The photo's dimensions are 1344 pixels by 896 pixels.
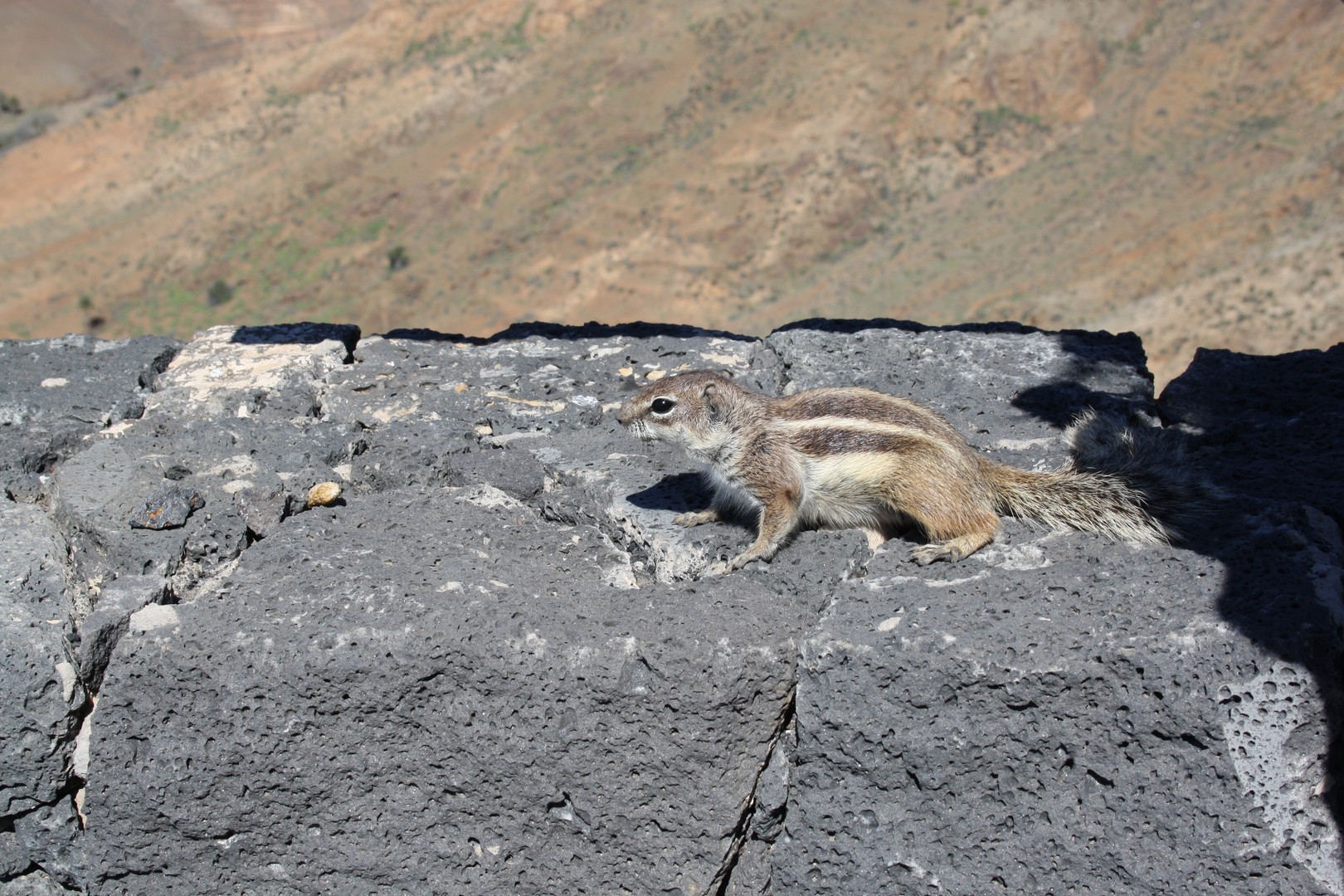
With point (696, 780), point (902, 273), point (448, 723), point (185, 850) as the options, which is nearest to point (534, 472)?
point (448, 723)

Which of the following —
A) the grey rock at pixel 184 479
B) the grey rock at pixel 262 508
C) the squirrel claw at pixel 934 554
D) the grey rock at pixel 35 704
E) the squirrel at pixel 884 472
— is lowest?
the grey rock at pixel 35 704

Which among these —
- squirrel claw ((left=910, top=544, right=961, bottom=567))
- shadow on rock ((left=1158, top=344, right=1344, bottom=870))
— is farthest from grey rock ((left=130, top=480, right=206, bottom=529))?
shadow on rock ((left=1158, top=344, right=1344, bottom=870))

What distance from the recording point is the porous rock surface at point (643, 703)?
8.85ft

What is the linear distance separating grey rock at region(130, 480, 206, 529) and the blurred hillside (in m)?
14.5

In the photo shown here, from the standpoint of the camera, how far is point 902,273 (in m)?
21.1

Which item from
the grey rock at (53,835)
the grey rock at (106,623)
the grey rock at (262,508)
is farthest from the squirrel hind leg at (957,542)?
Answer: the grey rock at (53,835)

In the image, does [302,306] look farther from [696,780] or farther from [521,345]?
[696,780]

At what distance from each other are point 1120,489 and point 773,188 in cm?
2188

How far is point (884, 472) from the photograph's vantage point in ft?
10.8

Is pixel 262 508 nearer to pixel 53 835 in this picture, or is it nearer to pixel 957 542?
pixel 53 835

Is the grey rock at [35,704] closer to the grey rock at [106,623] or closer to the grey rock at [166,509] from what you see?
the grey rock at [106,623]

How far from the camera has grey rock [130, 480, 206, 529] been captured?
11.8ft

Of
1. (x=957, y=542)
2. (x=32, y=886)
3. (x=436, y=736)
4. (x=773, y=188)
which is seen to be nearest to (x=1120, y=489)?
(x=957, y=542)

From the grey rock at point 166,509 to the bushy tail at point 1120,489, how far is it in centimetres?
284
